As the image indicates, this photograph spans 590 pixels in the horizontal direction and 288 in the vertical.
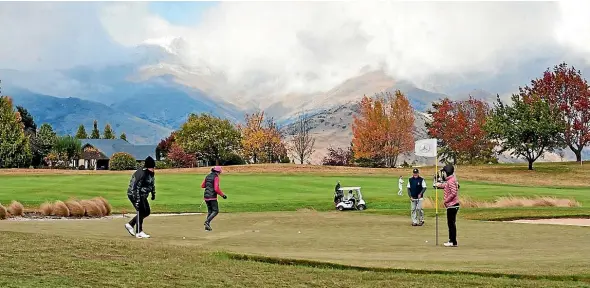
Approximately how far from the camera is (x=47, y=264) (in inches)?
454

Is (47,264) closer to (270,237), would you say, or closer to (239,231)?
(270,237)

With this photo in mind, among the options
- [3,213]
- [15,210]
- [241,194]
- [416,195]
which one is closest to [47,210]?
[15,210]

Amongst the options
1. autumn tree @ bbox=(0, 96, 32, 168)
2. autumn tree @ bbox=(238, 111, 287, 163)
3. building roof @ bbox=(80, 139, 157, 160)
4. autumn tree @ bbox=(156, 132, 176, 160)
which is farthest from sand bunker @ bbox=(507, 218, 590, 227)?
building roof @ bbox=(80, 139, 157, 160)

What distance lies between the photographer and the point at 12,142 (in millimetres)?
103875

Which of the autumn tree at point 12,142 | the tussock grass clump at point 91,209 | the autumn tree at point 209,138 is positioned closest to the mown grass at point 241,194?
the tussock grass clump at point 91,209

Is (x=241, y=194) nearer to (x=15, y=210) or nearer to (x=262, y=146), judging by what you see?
(x=15, y=210)

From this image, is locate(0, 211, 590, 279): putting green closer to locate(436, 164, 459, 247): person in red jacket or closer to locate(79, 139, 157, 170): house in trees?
locate(436, 164, 459, 247): person in red jacket

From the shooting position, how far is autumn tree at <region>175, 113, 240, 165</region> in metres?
116

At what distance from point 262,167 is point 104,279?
69273mm

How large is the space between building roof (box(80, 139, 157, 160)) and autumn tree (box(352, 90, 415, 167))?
72.6 m

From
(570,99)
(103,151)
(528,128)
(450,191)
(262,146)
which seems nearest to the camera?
(450,191)

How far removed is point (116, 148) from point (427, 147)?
494 feet

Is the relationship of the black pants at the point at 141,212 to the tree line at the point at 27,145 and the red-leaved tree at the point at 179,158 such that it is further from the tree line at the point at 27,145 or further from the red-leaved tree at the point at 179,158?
the tree line at the point at 27,145

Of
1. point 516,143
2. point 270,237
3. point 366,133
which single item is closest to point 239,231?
point 270,237
